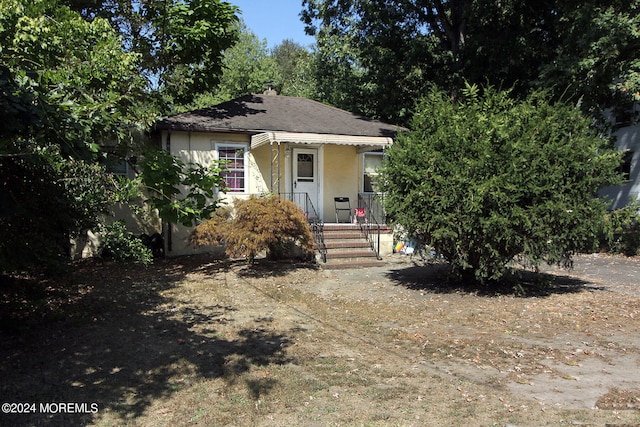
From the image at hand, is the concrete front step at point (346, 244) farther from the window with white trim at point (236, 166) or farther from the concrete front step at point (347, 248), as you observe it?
the window with white trim at point (236, 166)

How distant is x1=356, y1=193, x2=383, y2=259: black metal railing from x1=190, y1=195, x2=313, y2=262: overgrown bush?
230 cm

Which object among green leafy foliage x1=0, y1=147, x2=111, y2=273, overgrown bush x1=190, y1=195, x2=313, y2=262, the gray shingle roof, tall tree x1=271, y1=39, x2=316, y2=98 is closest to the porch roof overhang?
the gray shingle roof

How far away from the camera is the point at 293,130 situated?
1355cm

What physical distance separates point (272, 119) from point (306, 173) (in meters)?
1.99

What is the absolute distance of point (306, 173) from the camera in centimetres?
1442

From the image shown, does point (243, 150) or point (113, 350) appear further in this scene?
→ point (243, 150)

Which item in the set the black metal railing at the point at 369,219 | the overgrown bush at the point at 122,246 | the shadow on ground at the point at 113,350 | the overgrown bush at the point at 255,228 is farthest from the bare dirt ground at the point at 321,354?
the black metal railing at the point at 369,219

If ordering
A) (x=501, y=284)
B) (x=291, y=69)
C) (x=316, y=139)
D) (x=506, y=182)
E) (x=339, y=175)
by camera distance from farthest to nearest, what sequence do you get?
1. (x=291, y=69)
2. (x=339, y=175)
3. (x=316, y=139)
4. (x=501, y=284)
5. (x=506, y=182)

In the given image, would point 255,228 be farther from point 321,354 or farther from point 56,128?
point 56,128

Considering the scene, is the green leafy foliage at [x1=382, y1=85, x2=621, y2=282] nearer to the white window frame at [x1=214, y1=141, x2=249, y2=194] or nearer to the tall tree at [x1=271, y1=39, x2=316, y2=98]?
the white window frame at [x1=214, y1=141, x2=249, y2=194]

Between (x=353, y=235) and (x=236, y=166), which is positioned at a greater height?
(x=236, y=166)

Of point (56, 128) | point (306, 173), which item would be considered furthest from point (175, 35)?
point (56, 128)

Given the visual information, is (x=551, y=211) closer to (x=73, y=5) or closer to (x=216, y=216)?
(x=216, y=216)

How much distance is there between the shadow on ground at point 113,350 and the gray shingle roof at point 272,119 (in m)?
5.93
